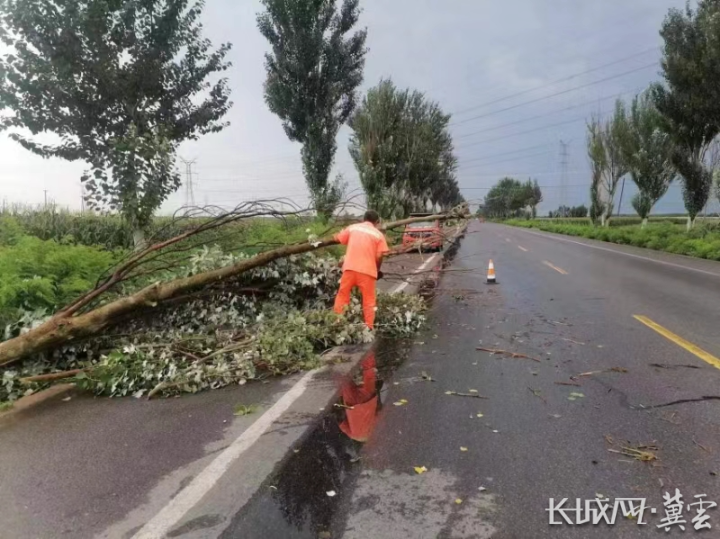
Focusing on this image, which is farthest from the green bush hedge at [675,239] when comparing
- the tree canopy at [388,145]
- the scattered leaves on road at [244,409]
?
the scattered leaves on road at [244,409]

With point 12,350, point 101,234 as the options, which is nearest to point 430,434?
point 12,350

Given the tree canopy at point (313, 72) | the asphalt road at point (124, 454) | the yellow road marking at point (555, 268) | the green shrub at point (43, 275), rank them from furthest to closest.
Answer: the tree canopy at point (313, 72), the yellow road marking at point (555, 268), the green shrub at point (43, 275), the asphalt road at point (124, 454)

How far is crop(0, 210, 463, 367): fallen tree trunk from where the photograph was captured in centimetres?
510

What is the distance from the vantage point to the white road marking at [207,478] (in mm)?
2723

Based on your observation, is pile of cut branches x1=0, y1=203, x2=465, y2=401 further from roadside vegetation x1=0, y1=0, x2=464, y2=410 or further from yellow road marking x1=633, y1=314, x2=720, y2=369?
yellow road marking x1=633, y1=314, x2=720, y2=369

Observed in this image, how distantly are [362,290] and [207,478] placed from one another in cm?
392

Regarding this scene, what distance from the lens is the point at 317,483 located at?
10.4 ft

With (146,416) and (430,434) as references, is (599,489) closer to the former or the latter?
(430,434)

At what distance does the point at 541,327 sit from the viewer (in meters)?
7.64

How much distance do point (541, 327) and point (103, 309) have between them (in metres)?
5.65

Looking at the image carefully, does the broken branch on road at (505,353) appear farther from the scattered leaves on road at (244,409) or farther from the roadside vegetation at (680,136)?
the roadside vegetation at (680,136)

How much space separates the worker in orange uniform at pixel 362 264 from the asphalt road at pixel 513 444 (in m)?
0.75

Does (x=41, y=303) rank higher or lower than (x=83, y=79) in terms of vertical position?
lower

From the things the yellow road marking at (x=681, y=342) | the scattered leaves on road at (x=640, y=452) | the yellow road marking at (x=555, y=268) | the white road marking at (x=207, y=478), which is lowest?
the yellow road marking at (x=555, y=268)
